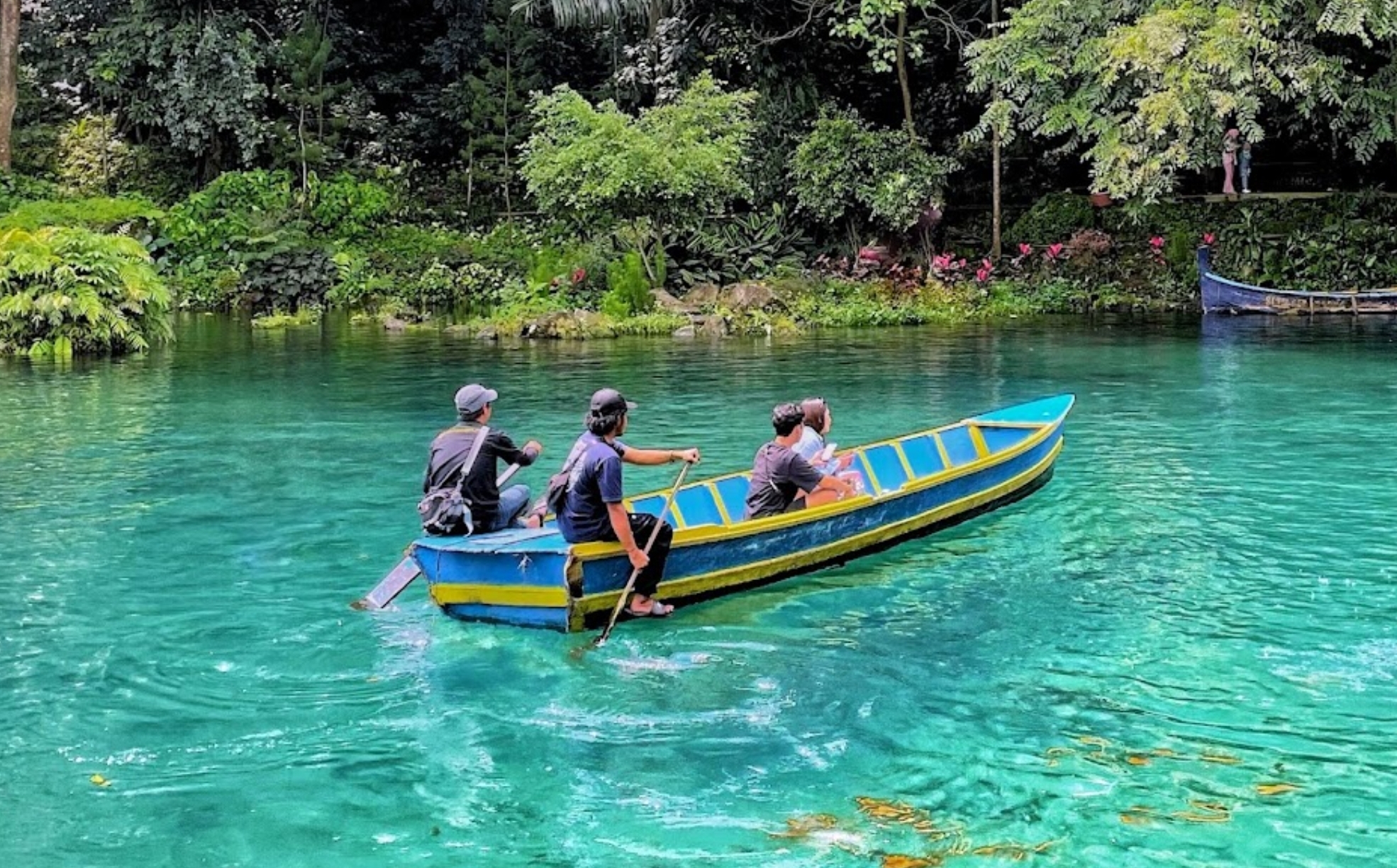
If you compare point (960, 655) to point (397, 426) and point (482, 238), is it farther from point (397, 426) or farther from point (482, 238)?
point (482, 238)

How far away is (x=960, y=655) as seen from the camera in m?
7.38

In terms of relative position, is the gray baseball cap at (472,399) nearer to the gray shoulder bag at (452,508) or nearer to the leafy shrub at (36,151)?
the gray shoulder bag at (452,508)

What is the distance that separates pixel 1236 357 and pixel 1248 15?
4.80 m

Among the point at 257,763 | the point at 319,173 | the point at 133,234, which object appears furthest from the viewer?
the point at 319,173

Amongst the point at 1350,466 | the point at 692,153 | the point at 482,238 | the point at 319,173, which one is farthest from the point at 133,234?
the point at 1350,466

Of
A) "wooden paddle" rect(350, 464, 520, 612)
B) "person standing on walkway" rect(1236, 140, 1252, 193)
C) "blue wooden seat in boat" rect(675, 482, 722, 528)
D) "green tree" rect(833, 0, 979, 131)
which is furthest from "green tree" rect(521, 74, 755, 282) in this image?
"wooden paddle" rect(350, 464, 520, 612)

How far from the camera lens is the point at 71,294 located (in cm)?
2158

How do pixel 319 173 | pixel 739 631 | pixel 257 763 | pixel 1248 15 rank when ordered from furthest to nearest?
1. pixel 319 173
2. pixel 1248 15
3. pixel 739 631
4. pixel 257 763

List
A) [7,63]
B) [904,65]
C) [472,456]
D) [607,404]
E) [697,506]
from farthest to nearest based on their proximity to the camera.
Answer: [7,63]
[904,65]
[697,506]
[472,456]
[607,404]

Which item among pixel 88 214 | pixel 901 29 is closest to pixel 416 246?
pixel 88 214

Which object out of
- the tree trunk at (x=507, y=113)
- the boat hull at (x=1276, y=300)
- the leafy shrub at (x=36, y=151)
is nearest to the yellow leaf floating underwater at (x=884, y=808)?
the boat hull at (x=1276, y=300)

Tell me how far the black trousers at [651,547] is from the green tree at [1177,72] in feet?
48.1

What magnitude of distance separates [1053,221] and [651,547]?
85.2ft

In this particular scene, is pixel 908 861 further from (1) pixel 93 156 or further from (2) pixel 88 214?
(1) pixel 93 156
